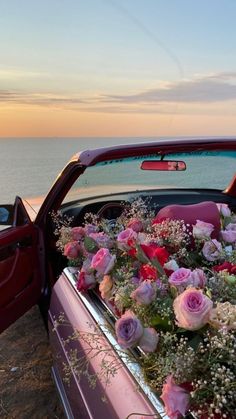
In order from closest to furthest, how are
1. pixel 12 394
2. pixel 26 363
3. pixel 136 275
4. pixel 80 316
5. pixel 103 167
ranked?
pixel 136 275, pixel 80 316, pixel 103 167, pixel 12 394, pixel 26 363

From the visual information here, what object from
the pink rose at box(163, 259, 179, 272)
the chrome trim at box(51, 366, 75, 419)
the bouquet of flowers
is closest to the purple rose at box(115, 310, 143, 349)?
the bouquet of flowers

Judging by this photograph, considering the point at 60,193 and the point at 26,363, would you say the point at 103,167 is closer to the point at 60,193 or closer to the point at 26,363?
the point at 60,193

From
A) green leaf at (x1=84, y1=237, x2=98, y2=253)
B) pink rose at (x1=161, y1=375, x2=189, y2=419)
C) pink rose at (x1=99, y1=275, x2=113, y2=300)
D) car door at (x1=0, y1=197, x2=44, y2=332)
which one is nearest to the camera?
pink rose at (x1=161, y1=375, x2=189, y2=419)

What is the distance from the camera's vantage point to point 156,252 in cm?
186

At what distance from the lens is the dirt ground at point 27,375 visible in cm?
329

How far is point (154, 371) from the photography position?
1.44m

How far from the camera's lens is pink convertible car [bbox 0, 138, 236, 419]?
5.32 feet

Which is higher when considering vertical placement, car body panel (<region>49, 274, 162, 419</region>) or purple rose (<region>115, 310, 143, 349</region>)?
purple rose (<region>115, 310, 143, 349</region>)

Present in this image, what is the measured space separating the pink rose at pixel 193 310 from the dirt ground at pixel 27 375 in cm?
222

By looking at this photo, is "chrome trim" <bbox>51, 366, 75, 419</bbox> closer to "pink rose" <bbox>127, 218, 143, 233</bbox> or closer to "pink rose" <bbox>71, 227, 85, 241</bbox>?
"pink rose" <bbox>71, 227, 85, 241</bbox>

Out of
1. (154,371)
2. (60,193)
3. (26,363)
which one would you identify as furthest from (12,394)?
(154,371)

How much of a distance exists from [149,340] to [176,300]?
0.16 meters

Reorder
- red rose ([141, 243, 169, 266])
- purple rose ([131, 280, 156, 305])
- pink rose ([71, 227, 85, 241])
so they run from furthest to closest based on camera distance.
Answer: pink rose ([71, 227, 85, 241])
red rose ([141, 243, 169, 266])
purple rose ([131, 280, 156, 305])

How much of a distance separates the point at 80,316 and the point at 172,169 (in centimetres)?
155
